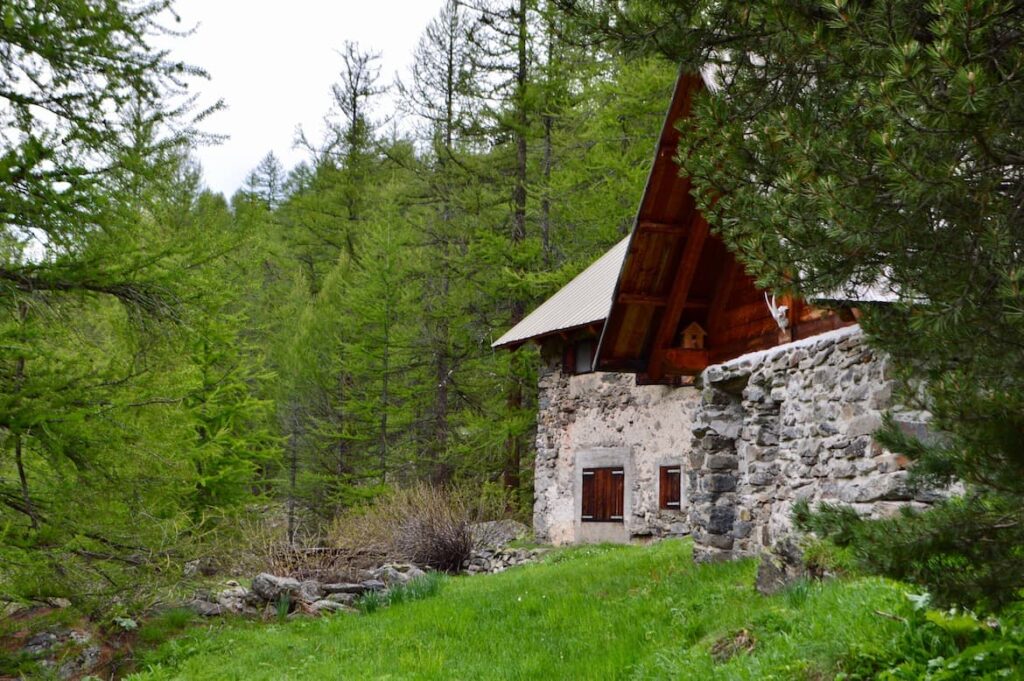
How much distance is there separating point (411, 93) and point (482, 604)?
720 inches

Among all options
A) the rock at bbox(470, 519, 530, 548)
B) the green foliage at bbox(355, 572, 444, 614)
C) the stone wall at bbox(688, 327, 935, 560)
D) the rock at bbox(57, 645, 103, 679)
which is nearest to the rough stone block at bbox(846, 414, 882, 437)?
the stone wall at bbox(688, 327, 935, 560)

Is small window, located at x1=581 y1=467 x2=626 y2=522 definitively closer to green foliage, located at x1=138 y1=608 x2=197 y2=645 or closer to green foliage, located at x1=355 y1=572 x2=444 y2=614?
green foliage, located at x1=355 y1=572 x2=444 y2=614

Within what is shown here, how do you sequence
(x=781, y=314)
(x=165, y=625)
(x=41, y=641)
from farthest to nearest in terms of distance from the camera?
(x=165, y=625) < (x=781, y=314) < (x=41, y=641)

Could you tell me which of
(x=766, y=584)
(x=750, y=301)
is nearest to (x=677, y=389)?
(x=750, y=301)

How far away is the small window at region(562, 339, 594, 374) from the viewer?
57.8ft

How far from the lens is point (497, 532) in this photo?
63.9ft

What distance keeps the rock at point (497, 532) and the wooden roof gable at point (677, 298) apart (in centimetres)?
689

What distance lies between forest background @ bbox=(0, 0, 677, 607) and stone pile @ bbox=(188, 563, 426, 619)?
34.2 inches

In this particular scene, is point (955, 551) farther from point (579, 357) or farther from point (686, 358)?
point (579, 357)

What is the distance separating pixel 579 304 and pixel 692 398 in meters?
3.33

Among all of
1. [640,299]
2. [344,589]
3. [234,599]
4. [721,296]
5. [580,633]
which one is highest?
[721,296]

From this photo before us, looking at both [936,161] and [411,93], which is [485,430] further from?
[936,161]

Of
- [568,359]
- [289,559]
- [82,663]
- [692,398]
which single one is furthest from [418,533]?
[82,663]

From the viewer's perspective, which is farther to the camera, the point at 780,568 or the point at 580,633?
the point at 580,633
